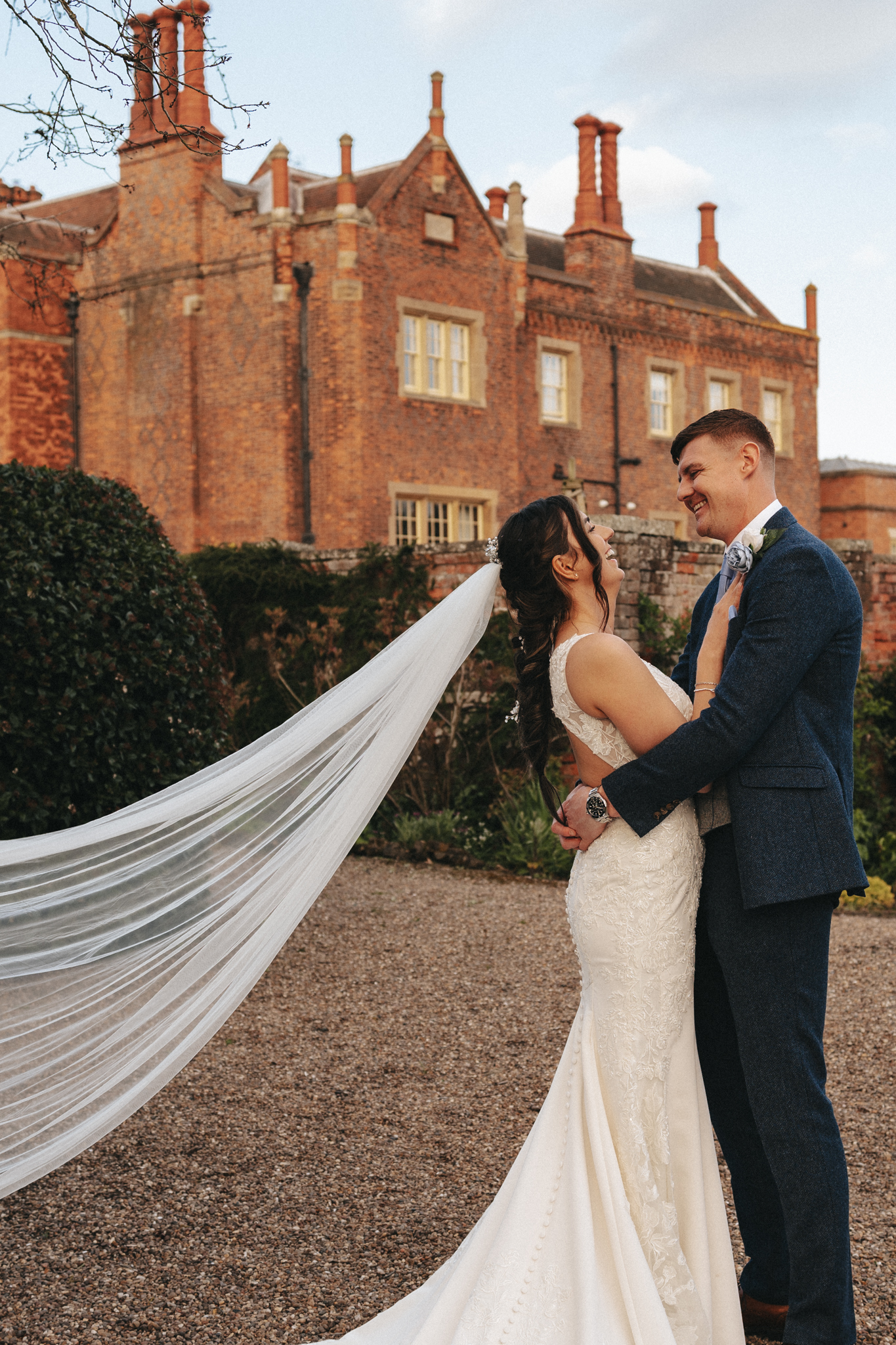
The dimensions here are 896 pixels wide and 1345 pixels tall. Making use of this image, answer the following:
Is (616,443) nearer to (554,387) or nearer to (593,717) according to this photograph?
(554,387)

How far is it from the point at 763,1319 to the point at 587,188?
22771 mm

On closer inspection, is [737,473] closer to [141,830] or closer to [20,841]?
[141,830]

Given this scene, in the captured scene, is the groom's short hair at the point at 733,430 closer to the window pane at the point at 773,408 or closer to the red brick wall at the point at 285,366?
the red brick wall at the point at 285,366

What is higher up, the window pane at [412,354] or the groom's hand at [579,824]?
the window pane at [412,354]

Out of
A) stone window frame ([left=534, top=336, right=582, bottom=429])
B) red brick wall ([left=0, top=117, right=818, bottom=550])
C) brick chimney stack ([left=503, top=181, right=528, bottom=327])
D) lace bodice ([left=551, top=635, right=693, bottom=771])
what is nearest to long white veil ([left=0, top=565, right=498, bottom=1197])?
lace bodice ([left=551, top=635, right=693, bottom=771])

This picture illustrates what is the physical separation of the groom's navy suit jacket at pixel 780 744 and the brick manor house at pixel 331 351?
16012mm

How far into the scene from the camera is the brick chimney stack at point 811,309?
26.8m

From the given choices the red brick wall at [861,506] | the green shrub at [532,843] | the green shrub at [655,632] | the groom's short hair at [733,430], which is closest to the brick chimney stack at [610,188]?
the red brick wall at [861,506]

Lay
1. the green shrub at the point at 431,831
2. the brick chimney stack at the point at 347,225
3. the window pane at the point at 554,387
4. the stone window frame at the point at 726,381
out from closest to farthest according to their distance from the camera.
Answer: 1. the green shrub at the point at 431,831
2. the brick chimney stack at the point at 347,225
3. the window pane at the point at 554,387
4. the stone window frame at the point at 726,381

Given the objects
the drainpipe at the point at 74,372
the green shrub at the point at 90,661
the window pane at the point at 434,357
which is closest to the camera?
the green shrub at the point at 90,661

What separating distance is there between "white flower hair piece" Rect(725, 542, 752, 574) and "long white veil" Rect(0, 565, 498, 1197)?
692 millimetres

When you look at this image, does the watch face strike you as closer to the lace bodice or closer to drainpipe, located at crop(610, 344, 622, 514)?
the lace bodice

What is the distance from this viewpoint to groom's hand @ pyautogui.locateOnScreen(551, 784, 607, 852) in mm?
2828

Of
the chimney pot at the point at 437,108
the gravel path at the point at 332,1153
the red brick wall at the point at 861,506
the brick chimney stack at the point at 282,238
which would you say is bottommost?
the gravel path at the point at 332,1153
